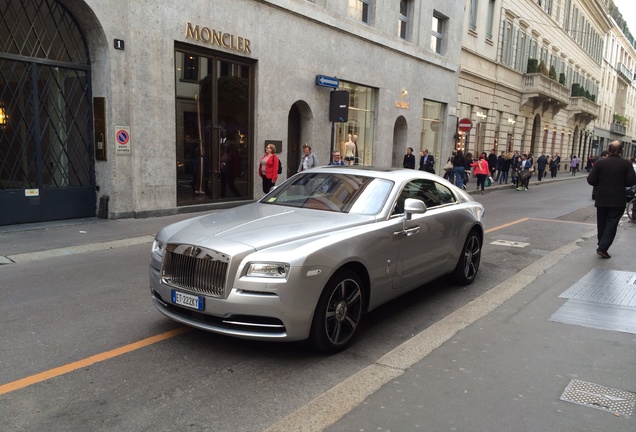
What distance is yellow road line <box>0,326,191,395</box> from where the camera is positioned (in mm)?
3533

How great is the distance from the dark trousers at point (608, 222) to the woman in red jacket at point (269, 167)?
24.8 feet

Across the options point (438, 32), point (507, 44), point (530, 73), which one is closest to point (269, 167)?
point (438, 32)

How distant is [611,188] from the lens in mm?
8117

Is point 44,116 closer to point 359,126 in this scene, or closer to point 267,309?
point 267,309

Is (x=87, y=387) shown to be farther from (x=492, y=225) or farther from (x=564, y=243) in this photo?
(x=492, y=225)

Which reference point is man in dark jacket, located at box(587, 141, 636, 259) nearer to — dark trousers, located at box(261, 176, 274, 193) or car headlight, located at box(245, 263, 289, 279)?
car headlight, located at box(245, 263, 289, 279)

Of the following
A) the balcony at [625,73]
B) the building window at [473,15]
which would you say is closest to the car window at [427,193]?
the building window at [473,15]

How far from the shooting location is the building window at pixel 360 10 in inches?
688

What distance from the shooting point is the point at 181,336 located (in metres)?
4.48

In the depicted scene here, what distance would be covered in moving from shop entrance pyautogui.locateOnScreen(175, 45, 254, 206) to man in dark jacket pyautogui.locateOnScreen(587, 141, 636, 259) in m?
8.91

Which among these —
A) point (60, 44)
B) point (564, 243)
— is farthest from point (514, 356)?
point (60, 44)

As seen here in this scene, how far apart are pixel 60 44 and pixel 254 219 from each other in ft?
26.2

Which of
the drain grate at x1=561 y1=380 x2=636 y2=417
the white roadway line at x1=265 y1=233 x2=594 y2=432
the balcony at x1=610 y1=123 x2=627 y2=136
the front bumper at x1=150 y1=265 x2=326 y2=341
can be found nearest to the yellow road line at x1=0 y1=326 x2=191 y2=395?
the front bumper at x1=150 y1=265 x2=326 y2=341

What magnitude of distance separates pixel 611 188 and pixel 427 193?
422cm
